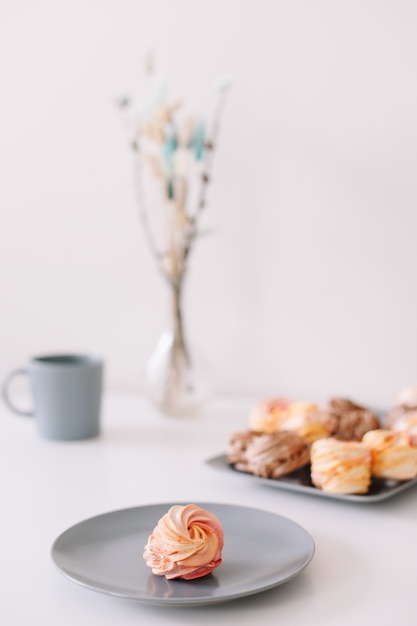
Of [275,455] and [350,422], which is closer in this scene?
[275,455]

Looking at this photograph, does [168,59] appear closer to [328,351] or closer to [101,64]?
[101,64]

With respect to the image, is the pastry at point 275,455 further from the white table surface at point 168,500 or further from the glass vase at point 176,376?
the glass vase at point 176,376

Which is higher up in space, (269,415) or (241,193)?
(241,193)

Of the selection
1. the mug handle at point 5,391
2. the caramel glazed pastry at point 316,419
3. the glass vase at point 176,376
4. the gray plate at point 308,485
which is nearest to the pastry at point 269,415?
the caramel glazed pastry at point 316,419

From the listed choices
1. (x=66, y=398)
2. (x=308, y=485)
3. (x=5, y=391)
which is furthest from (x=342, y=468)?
(x=5, y=391)

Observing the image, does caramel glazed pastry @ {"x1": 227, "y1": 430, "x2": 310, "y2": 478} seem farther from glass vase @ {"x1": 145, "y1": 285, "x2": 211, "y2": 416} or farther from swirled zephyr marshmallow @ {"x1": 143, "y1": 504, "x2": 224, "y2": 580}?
glass vase @ {"x1": 145, "y1": 285, "x2": 211, "y2": 416}

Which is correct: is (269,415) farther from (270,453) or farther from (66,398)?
(66,398)
